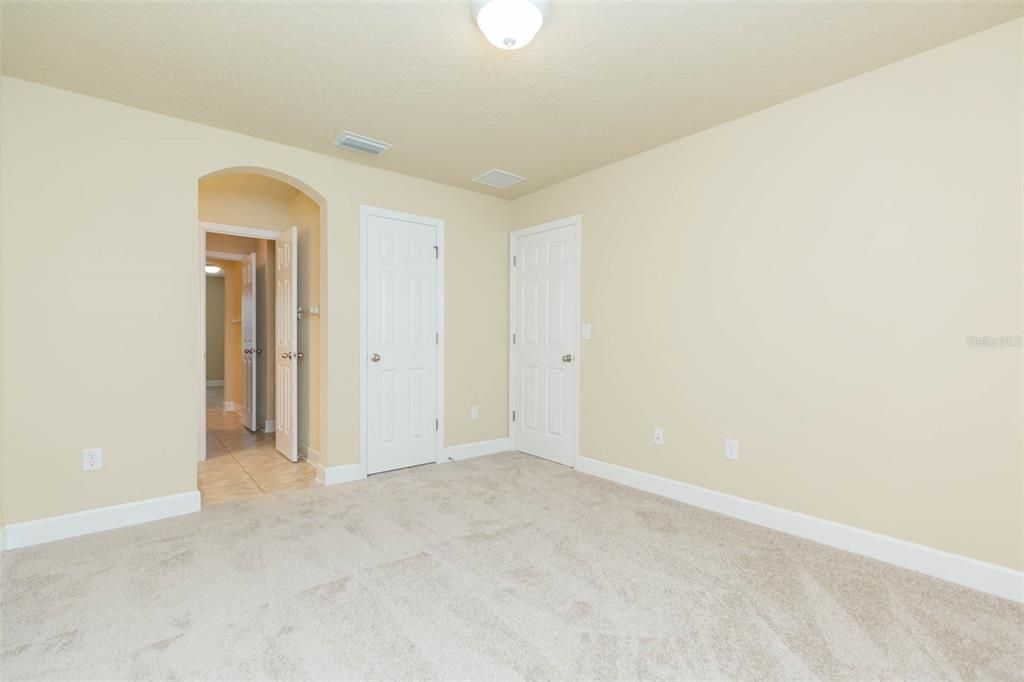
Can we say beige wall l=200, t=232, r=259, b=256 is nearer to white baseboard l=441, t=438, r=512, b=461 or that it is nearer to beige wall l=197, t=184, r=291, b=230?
beige wall l=197, t=184, r=291, b=230

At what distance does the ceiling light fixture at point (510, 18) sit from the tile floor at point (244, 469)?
3.27 metres

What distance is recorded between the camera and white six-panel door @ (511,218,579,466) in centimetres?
416

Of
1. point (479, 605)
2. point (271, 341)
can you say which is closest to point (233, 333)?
point (271, 341)

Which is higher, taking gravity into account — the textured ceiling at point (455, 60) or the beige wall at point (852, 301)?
the textured ceiling at point (455, 60)

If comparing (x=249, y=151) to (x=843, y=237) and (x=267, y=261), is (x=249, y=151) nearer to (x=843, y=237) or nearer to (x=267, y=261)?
(x=267, y=261)

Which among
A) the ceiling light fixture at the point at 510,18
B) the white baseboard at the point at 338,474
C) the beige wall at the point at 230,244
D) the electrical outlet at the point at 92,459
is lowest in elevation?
the white baseboard at the point at 338,474

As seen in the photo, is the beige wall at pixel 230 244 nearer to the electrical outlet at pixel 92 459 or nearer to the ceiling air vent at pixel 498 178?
the ceiling air vent at pixel 498 178

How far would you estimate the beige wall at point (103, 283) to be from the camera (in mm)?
2580

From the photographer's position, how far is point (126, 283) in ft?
9.47

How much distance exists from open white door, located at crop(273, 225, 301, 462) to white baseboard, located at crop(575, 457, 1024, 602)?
2.98 m

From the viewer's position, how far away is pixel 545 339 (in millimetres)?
4398

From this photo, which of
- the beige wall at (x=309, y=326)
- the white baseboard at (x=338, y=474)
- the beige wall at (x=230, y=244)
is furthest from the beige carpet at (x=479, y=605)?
the beige wall at (x=230, y=244)

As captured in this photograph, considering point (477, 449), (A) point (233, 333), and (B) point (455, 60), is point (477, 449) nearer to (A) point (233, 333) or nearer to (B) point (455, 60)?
(B) point (455, 60)

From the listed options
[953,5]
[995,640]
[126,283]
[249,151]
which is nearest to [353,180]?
[249,151]
